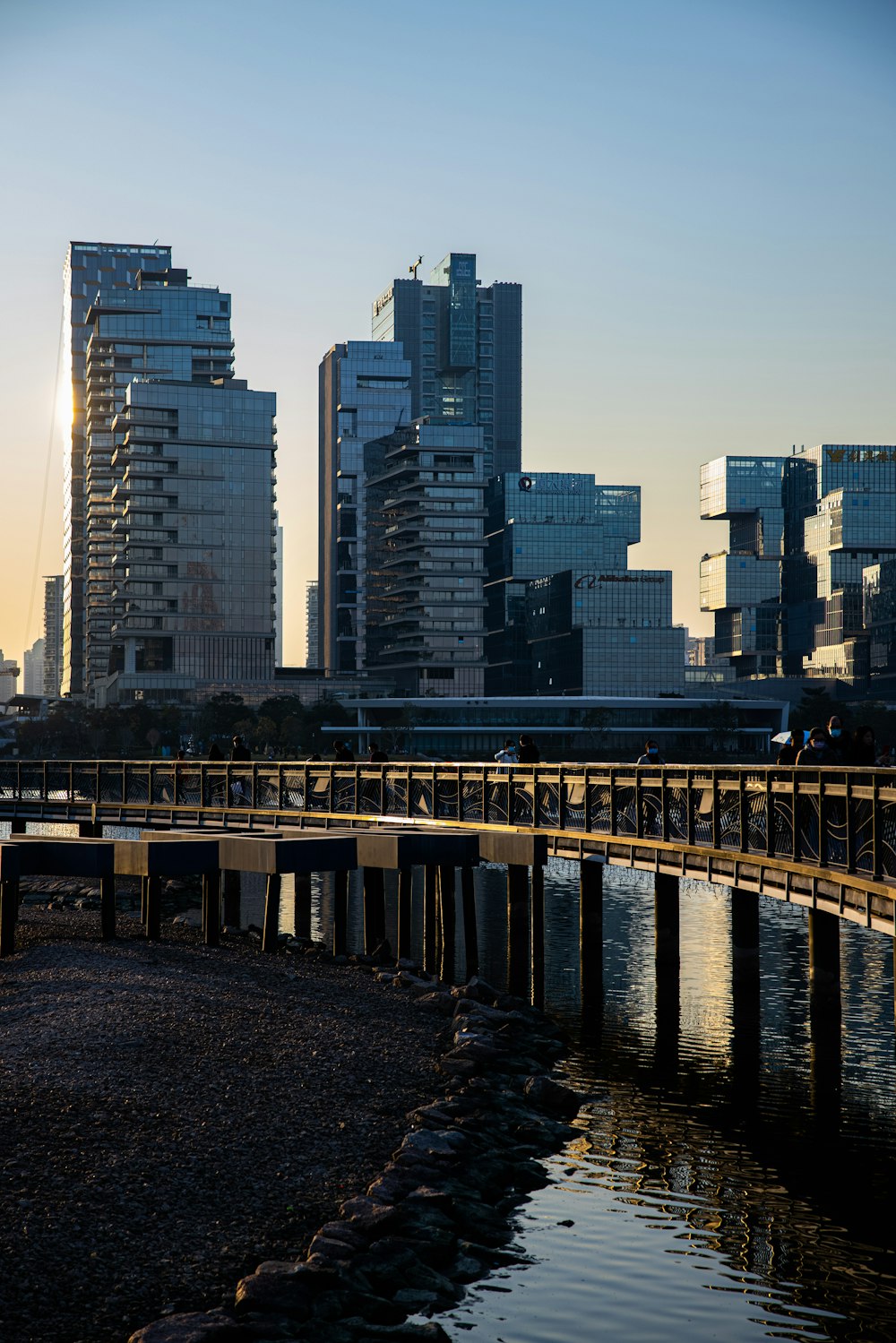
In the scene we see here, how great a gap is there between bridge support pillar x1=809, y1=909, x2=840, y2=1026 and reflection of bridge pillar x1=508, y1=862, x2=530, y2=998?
9316mm

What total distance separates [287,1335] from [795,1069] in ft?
48.5

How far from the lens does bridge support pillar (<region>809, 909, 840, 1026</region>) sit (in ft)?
86.1

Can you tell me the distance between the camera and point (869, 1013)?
29.9 m

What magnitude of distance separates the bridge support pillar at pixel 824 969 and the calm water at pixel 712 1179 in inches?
14.0

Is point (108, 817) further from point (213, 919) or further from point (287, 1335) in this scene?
point (287, 1335)

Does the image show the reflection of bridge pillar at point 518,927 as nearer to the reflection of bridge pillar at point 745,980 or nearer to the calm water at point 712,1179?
the calm water at point 712,1179

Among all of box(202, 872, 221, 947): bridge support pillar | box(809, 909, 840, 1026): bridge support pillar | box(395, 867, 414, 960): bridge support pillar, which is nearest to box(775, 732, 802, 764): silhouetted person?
box(809, 909, 840, 1026): bridge support pillar

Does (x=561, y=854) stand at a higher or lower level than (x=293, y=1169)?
higher

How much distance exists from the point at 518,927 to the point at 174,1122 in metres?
19.2

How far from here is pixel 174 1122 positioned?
696 inches

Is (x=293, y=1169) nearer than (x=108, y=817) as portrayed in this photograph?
Yes

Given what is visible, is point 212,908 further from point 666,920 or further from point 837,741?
point 837,741

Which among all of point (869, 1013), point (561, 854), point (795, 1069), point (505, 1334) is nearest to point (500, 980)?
point (561, 854)

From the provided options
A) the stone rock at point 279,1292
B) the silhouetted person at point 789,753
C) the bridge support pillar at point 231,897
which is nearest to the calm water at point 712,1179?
the stone rock at point 279,1292
